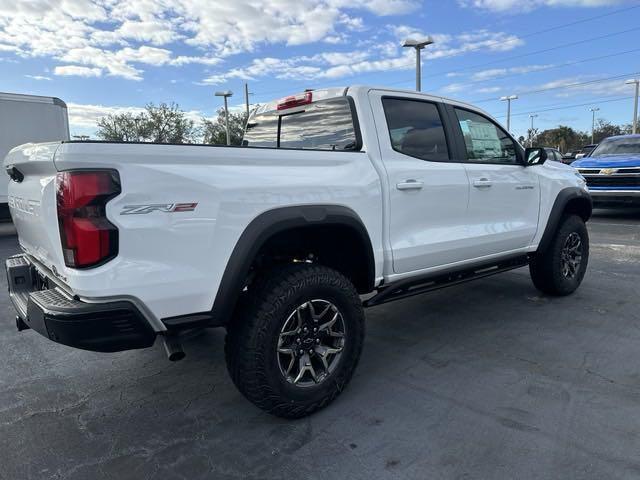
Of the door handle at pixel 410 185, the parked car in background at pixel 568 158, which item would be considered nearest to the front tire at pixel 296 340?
the door handle at pixel 410 185

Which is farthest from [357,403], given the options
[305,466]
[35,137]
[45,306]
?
[35,137]

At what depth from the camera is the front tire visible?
2.60 meters

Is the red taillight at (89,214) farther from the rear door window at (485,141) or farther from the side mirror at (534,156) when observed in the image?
the side mirror at (534,156)

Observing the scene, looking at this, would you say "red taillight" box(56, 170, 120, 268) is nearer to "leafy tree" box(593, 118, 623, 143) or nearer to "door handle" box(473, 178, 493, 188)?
"door handle" box(473, 178, 493, 188)

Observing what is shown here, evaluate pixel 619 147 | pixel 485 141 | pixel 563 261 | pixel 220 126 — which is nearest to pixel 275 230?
pixel 485 141

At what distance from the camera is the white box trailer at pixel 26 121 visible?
1055cm

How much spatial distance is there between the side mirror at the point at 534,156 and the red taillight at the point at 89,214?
12.4 feet

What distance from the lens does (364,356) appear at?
3.76 m

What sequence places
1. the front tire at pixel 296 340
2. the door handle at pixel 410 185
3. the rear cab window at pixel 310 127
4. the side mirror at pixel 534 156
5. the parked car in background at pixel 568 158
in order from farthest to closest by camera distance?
the parked car in background at pixel 568 158, the side mirror at pixel 534 156, the rear cab window at pixel 310 127, the door handle at pixel 410 185, the front tire at pixel 296 340

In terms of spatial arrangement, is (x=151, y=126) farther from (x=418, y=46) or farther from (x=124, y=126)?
(x=418, y=46)

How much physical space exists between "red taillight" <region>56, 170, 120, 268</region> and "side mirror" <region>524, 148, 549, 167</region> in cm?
379

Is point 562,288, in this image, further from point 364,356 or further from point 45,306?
point 45,306

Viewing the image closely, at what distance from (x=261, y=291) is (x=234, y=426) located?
2.69 ft

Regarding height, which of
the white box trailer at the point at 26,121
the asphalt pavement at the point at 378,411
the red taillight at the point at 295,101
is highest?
the white box trailer at the point at 26,121
